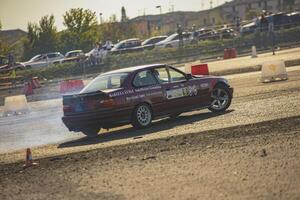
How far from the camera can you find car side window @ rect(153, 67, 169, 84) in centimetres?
1268

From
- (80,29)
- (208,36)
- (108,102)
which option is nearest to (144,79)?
(108,102)

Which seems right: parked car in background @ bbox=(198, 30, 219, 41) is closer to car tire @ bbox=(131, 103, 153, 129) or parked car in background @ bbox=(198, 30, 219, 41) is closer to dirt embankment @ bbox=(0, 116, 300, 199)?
car tire @ bbox=(131, 103, 153, 129)

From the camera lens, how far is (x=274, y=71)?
19469mm

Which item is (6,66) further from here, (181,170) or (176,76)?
(181,170)

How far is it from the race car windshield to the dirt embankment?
96.0 inches

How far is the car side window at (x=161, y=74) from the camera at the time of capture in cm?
1268

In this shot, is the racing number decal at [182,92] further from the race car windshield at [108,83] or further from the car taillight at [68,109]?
the car taillight at [68,109]

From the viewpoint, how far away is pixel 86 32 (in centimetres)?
5725

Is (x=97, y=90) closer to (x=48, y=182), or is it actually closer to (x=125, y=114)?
(x=125, y=114)

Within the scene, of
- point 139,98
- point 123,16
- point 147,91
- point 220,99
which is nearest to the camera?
point 139,98

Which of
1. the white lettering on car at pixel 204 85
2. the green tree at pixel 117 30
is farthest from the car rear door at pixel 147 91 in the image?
the green tree at pixel 117 30

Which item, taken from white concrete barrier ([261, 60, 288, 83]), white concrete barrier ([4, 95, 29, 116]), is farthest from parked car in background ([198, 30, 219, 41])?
white concrete barrier ([4, 95, 29, 116])

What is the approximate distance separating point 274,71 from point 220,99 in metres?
6.50

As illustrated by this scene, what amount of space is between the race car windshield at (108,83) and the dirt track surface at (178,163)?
104 cm
